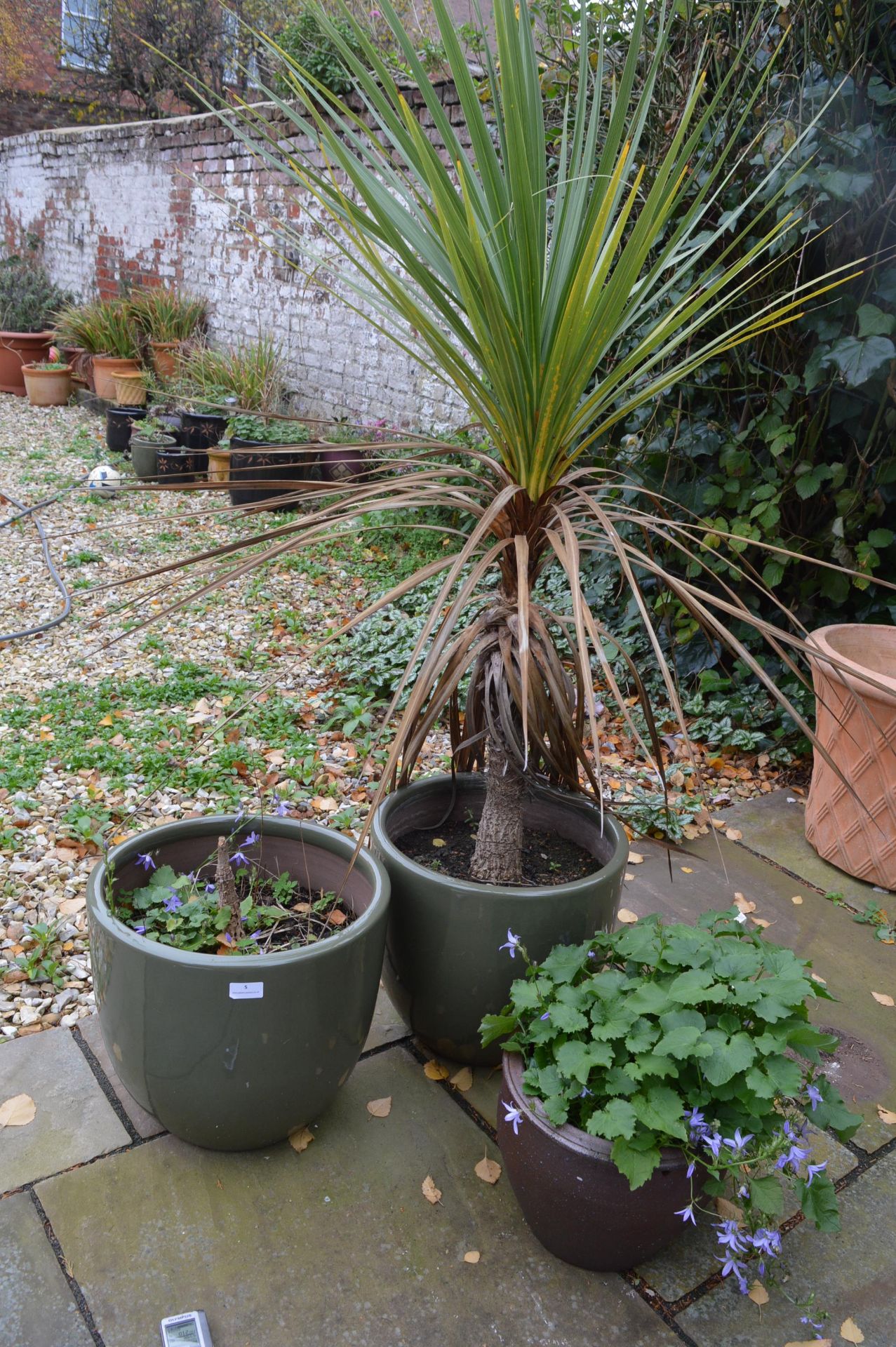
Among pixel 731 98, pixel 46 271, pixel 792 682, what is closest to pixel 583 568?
pixel 792 682

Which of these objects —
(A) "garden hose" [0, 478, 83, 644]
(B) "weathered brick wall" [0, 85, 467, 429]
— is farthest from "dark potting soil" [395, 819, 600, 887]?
(B) "weathered brick wall" [0, 85, 467, 429]

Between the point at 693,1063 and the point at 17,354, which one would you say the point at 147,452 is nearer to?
the point at 17,354

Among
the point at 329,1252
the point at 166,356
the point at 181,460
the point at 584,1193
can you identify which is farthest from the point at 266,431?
the point at 584,1193

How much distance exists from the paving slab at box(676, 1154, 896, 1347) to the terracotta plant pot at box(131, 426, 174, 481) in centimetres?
596

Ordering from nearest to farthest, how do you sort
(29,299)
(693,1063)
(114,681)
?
(693,1063) < (114,681) < (29,299)

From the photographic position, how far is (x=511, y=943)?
1.54 metres

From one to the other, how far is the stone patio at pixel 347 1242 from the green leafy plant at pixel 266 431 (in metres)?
4.84

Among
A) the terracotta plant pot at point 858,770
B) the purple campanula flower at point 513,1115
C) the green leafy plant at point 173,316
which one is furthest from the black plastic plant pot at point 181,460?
the purple campanula flower at point 513,1115

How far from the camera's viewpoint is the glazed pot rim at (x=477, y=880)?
161 cm

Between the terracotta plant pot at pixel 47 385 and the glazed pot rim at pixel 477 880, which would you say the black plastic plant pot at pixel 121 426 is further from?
the glazed pot rim at pixel 477 880

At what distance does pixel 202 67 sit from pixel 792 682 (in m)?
12.7

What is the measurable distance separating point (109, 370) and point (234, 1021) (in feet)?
26.3

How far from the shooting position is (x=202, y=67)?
12.1 meters

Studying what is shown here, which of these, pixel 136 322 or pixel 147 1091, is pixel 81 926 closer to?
pixel 147 1091
